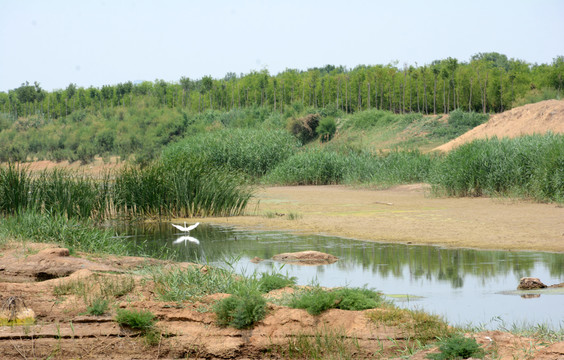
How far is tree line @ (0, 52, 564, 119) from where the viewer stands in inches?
1939

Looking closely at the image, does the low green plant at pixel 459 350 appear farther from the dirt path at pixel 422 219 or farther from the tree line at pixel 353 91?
the tree line at pixel 353 91

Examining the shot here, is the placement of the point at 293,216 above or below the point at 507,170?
below

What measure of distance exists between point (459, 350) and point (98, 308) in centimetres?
336

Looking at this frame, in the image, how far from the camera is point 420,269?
1057 cm

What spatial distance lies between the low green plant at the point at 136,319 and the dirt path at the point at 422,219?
25.2 feet

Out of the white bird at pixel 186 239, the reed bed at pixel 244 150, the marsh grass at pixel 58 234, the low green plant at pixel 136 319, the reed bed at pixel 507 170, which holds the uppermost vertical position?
the reed bed at pixel 244 150

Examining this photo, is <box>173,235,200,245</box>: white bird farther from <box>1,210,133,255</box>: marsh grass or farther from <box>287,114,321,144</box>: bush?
<box>287,114,321,144</box>: bush

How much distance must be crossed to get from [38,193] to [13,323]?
8127mm

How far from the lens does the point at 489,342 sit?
5523mm

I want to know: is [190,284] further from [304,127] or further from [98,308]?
[304,127]

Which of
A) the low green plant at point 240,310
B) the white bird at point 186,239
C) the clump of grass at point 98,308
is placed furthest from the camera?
the white bird at point 186,239

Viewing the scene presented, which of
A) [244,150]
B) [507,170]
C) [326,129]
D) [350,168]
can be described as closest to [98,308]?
[507,170]

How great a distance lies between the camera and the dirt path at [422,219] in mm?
13297

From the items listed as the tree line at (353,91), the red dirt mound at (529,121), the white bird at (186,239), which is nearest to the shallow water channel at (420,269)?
the white bird at (186,239)
